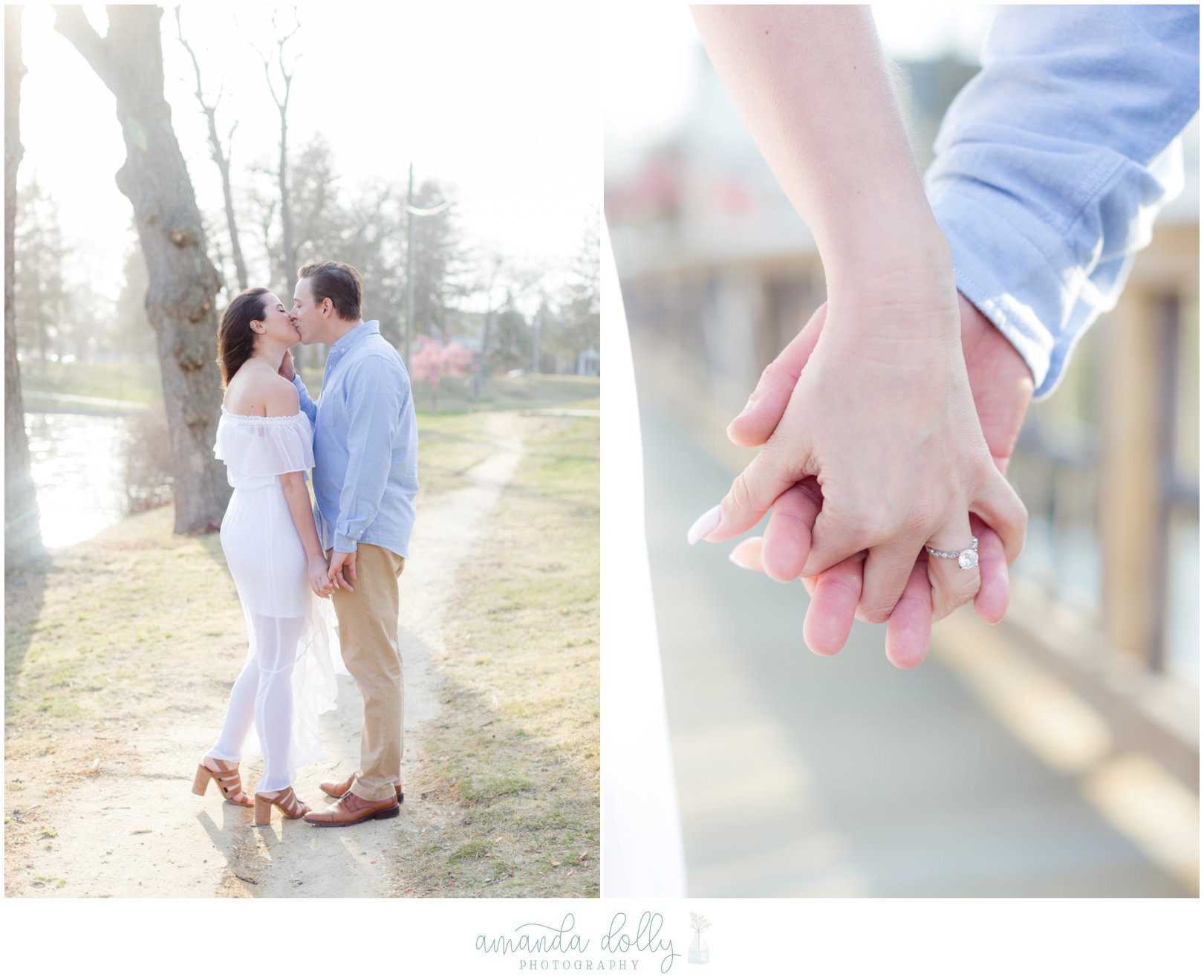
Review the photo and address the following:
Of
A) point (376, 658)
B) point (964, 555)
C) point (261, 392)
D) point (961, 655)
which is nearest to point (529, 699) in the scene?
point (376, 658)

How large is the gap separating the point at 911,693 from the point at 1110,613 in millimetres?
2532

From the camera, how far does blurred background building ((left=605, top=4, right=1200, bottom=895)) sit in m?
2.62

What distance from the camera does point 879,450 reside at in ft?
2.37

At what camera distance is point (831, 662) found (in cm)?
545

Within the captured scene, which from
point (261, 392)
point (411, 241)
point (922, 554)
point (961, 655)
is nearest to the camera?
point (922, 554)

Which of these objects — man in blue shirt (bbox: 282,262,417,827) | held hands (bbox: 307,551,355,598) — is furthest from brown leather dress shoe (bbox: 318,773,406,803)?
held hands (bbox: 307,551,355,598)

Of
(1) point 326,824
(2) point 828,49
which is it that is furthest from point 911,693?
(2) point 828,49

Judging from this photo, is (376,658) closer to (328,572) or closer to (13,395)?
(328,572)

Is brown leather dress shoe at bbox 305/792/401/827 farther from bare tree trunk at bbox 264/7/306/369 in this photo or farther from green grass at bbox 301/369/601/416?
bare tree trunk at bbox 264/7/306/369

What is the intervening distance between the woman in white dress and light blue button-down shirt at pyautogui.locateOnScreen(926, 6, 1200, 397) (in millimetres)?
797

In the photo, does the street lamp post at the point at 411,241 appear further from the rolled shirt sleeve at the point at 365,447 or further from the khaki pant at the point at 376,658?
the khaki pant at the point at 376,658

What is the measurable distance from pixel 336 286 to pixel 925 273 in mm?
737
